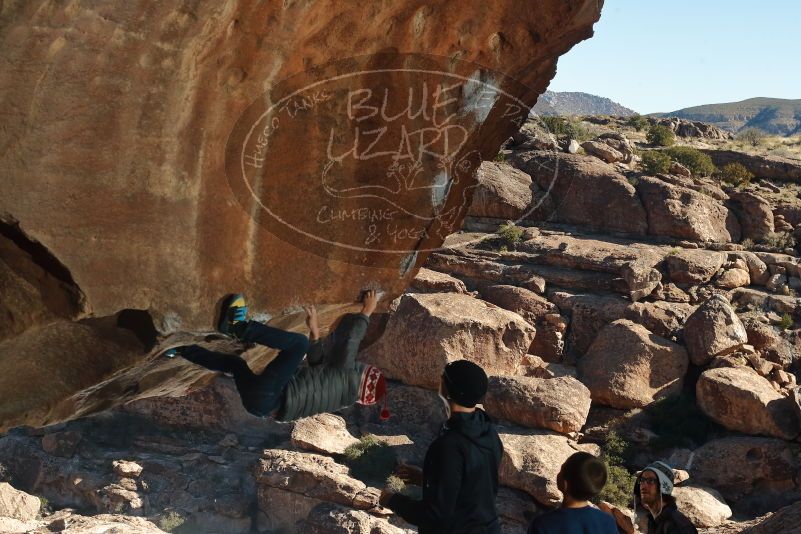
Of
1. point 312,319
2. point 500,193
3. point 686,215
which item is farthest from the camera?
point 686,215

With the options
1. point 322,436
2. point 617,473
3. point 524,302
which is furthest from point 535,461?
point 524,302

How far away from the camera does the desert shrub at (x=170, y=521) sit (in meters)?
20.4

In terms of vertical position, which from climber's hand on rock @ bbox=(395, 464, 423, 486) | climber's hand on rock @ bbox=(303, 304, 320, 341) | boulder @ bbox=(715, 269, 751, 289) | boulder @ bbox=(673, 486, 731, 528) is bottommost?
boulder @ bbox=(673, 486, 731, 528)

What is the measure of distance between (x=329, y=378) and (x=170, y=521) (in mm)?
16638

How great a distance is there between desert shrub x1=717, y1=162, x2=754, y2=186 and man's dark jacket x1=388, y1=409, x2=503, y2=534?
2784 cm

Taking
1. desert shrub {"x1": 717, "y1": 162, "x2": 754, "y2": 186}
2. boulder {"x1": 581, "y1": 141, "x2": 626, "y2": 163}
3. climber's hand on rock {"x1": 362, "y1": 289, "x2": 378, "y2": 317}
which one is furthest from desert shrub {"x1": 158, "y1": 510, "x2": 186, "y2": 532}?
desert shrub {"x1": 717, "y1": 162, "x2": 754, "y2": 186}

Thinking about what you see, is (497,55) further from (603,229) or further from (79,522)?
(603,229)

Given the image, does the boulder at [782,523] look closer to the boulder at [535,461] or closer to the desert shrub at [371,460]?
the boulder at [535,461]

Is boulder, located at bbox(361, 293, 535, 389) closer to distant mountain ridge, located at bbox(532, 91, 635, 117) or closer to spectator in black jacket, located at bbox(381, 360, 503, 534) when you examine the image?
spectator in black jacket, located at bbox(381, 360, 503, 534)

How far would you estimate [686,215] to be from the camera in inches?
1033

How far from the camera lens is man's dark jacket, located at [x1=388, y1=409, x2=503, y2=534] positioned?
359 cm

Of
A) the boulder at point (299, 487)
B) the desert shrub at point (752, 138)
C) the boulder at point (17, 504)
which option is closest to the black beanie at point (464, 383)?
the boulder at point (299, 487)

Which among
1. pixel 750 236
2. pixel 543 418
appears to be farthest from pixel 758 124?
pixel 543 418

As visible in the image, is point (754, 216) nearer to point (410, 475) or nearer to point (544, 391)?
point (544, 391)
